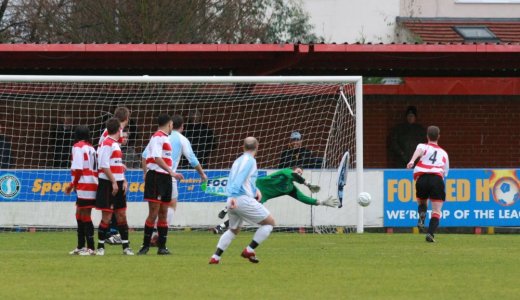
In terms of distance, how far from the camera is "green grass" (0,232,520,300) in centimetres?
1062

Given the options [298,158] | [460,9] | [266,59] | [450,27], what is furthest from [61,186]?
[460,9]

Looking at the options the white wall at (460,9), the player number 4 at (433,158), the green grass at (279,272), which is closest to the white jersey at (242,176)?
the green grass at (279,272)

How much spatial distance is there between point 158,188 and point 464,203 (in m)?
8.58

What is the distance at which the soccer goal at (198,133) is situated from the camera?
21562mm

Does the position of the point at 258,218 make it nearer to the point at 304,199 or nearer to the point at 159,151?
the point at 159,151

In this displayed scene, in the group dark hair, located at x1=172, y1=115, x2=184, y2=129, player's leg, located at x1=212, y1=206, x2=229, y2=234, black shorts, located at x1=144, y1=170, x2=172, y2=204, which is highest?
dark hair, located at x1=172, y1=115, x2=184, y2=129

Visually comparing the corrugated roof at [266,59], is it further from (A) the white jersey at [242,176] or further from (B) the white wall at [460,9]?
(B) the white wall at [460,9]

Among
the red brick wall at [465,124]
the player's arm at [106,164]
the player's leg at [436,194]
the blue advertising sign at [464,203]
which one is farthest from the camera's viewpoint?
the red brick wall at [465,124]

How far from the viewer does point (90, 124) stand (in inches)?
939

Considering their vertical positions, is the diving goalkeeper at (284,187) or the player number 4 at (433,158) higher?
the player number 4 at (433,158)

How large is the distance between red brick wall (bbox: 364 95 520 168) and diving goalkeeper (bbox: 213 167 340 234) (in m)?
6.35

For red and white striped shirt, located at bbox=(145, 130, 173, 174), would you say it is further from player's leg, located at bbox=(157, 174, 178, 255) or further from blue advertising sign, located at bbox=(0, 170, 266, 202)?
blue advertising sign, located at bbox=(0, 170, 266, 202)

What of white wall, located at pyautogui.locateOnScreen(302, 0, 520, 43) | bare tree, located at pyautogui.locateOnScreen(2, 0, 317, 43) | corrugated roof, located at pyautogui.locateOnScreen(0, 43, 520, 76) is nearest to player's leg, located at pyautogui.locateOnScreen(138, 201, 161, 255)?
corrugated roof, located at pyautogui.locateOnScreen(0, 43, 520, 76)

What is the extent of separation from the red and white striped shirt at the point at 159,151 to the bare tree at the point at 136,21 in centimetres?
1499
